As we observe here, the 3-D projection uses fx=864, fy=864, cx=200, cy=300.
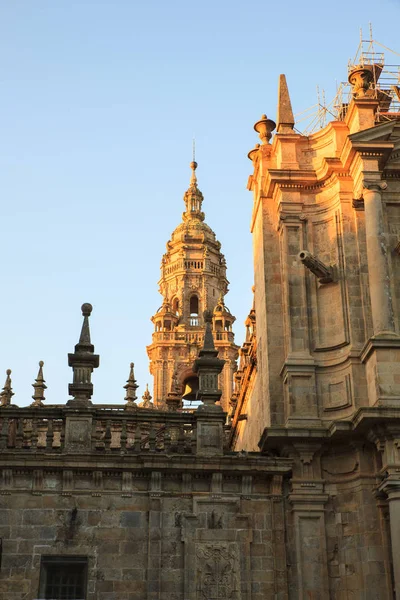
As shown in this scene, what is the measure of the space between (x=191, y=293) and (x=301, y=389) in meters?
55.9

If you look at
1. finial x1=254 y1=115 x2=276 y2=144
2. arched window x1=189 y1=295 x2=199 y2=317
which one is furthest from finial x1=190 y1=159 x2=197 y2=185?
finial x1=254 y1=115 x2=276 y2=144

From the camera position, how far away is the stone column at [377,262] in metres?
18.2

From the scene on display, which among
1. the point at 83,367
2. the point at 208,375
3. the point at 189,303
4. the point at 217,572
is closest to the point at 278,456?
the point at 208,375

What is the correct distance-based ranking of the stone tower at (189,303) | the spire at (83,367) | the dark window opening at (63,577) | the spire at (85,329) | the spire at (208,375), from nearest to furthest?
the dark window opening at (63,577) < the spire at (83,367) < the spire at (208,375) < the spire at (85,329) < the stone tower at (189,303)

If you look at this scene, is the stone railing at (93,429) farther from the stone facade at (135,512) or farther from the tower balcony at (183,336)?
the tower balcony at (183,336)

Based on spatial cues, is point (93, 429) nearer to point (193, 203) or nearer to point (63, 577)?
point (63, 577)

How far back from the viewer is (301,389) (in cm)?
1883

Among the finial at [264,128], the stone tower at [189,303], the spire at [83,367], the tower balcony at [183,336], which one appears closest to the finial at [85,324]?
the spire at [83,367]

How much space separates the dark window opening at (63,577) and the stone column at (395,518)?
19.5 ft

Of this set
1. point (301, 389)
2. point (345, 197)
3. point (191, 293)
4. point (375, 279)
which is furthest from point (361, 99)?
point (191, 293)

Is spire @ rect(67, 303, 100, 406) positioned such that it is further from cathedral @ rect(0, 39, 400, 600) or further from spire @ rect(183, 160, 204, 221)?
spire @ rect(183, 160, 204, 221)

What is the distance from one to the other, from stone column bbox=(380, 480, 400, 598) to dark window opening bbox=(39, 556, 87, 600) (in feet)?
19.5

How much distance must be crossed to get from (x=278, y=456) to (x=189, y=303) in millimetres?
56563

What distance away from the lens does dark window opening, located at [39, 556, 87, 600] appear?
54.9 ft
